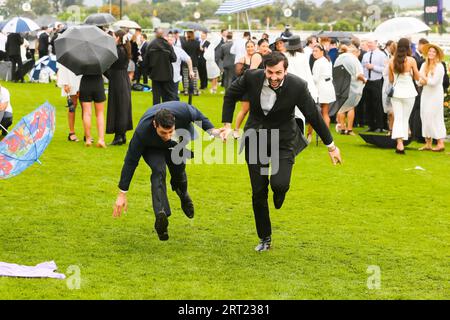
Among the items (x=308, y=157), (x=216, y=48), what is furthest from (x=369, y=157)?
(x=216, y=48)

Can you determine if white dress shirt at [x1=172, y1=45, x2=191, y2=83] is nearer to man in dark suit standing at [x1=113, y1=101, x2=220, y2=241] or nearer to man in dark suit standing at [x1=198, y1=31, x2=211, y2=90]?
man in dark suit standing at [x1=198, y1=31, x2=211, y2=90]

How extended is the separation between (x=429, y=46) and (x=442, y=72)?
54cm

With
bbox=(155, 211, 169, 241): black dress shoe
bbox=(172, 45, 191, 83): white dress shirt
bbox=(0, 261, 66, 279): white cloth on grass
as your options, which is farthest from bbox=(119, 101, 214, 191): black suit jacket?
bbox=(172, 45, 191, 83): white dress shirt

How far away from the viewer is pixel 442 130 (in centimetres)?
Result: 1642

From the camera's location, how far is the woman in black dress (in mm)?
15453

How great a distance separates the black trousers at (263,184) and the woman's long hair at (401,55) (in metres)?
6.89

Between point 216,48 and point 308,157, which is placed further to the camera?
point 216,48

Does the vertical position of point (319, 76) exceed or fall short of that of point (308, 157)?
it exceeds it

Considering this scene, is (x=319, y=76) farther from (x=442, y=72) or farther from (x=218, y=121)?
(x=218, y=121)

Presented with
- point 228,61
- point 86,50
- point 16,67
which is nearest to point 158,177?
point 86,50

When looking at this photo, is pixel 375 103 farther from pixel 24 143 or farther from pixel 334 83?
pixel 24 143

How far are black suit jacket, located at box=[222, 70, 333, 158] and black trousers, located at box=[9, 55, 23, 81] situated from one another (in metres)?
22.4

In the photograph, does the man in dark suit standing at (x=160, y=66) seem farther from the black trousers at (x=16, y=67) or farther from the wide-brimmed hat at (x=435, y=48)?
the black trousers at (x=16, y=67)

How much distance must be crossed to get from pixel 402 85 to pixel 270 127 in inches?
289
